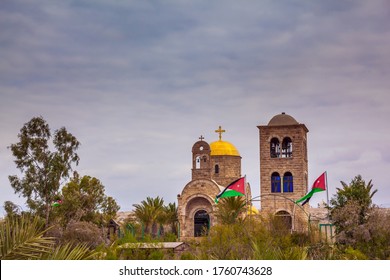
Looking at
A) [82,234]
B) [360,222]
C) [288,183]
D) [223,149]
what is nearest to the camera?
[360,222]

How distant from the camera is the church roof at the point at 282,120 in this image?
4462cm

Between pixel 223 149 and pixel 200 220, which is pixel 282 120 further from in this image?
pixel 223 149

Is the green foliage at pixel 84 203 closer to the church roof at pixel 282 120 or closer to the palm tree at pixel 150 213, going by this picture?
the palm tree at pixel 150 213

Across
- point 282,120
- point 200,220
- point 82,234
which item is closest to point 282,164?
point 282,120

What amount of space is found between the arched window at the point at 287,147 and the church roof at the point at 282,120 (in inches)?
47.6

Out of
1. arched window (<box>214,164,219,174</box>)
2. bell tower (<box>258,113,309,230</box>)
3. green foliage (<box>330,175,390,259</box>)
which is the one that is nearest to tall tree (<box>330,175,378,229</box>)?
green foliage (<box>330,175,390,259</box>)

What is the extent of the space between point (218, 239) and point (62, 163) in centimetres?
1203

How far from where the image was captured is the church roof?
44.6m

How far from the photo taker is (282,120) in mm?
44969

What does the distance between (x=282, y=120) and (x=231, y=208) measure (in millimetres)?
9370

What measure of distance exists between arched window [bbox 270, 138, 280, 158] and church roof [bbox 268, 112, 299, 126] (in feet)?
3.96

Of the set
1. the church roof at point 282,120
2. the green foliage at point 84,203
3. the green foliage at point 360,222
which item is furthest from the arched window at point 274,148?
the green foliage at point 360,222

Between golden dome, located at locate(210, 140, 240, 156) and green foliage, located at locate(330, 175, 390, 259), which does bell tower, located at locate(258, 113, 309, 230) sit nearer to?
golden dome, located at locate(210, 140, 240, 156)
